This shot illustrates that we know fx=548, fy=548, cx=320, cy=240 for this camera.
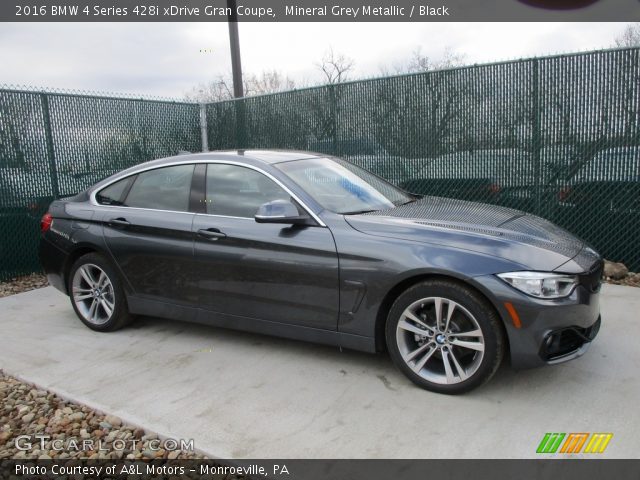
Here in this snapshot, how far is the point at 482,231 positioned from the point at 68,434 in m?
2.87

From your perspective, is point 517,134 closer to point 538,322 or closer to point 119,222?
point 538,322

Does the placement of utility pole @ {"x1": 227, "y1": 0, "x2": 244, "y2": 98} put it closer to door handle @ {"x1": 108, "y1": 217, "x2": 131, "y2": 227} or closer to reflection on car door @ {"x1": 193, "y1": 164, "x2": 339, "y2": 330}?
door handle @ {"x1": 108, "y1": 217, "x2": 131, "y2": 227}

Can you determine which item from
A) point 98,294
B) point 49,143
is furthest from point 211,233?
point 49,143

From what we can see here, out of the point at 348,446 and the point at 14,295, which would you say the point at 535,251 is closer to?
the point at 348,446

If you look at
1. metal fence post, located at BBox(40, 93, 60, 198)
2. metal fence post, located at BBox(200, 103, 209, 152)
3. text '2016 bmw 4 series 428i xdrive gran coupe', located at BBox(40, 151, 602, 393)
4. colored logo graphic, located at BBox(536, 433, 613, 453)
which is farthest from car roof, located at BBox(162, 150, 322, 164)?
metal fence post, located at BBox(200, 103, 209, 152)

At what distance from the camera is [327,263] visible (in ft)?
12.3

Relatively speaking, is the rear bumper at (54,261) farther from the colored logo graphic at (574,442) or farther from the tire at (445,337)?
the colored logo graphic at (574,442)

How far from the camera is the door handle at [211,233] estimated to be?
4195 millimetres

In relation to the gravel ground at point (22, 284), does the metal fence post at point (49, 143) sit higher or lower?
higher

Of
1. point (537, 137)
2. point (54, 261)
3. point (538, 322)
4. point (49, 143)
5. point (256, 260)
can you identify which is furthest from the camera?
point (49, 143)

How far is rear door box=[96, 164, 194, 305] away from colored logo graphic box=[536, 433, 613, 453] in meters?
2.75

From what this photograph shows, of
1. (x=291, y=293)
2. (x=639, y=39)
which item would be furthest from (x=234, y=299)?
(x=639, y=39)

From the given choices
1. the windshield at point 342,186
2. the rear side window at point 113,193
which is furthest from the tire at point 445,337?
the rear side window at point 113,193

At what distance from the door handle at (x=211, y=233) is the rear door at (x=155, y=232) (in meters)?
0.13
